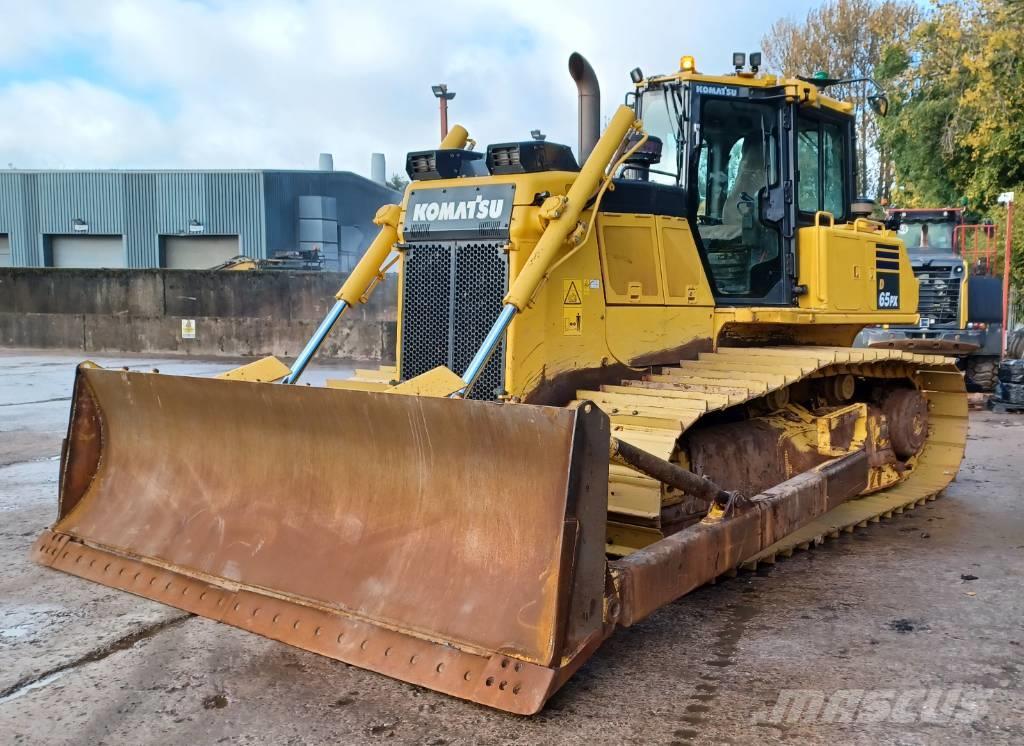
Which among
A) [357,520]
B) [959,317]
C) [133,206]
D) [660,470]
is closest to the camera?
[660,470]

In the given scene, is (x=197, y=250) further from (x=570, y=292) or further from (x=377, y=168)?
(x=570, y=292)

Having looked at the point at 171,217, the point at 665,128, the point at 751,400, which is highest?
the point at 171,217

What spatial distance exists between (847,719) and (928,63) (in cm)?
1990

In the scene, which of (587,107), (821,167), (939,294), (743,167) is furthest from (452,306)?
(939,294)

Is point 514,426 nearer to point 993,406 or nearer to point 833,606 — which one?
point 833,606

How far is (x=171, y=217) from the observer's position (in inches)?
1476

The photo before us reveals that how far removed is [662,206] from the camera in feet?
18.7

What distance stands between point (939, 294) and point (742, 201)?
8.98m

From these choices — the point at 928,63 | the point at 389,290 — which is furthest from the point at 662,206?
the point at 928,63

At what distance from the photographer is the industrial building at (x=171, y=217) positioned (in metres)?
36.6

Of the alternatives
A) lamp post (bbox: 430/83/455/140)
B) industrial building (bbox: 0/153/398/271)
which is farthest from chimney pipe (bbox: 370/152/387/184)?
lamp post (bbox: 430/83/455/140)

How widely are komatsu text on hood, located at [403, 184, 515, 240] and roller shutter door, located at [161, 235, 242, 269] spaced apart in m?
33.0

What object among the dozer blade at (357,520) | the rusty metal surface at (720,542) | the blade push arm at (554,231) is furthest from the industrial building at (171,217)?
the rusty metal surface at (720,542)

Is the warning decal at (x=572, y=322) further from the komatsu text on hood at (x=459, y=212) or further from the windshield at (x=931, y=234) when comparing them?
the windshield at (x=931, y=234)
